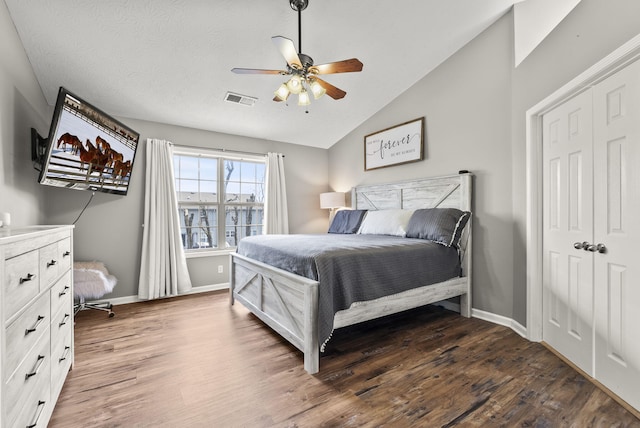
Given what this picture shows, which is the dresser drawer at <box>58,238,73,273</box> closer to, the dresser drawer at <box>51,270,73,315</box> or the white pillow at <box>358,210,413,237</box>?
the dresser drawer at <box>51,270,73,315</box>

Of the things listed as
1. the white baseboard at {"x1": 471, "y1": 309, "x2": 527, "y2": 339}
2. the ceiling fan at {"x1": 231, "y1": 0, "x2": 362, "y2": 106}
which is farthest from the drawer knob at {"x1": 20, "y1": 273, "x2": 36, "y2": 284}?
the white baseboard at {"x1": 471, "y1": 309, "x2": 527, "y2": 339}

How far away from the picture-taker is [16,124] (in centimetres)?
223

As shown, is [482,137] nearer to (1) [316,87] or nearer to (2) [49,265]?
(1) [316,87]

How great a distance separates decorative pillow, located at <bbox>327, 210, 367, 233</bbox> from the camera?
407cm

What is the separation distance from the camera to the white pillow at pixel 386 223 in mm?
3352

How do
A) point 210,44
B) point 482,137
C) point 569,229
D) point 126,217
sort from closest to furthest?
1. point 569,229
2. point 210,44
3. point 482,137
4. point 126,217

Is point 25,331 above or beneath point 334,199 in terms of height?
beneath

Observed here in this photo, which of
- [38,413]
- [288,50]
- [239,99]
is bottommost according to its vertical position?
[38,413]

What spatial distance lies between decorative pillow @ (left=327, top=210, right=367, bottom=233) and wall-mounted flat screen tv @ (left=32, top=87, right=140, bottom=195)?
2.77 metres

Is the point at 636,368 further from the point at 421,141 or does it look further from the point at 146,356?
the point at 146,356

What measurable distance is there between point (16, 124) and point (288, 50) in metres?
2.21

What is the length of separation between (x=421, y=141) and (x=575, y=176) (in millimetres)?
1779

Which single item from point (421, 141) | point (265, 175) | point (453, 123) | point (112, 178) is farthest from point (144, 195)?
point (453, 123)

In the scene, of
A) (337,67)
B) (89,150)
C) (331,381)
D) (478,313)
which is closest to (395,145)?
(337,67)
